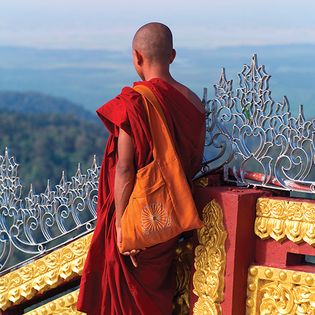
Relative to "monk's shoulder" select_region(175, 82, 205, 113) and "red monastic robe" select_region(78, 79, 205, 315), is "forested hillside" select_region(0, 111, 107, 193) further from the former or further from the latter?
"monk's shoulder" select_region(175, 82, 205, 113)

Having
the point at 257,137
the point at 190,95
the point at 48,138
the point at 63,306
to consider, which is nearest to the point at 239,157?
the point at 257,137

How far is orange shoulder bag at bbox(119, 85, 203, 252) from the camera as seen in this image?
4.44 m

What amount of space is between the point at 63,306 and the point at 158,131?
1301mm

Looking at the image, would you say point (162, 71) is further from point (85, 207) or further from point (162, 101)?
point (85, 207)

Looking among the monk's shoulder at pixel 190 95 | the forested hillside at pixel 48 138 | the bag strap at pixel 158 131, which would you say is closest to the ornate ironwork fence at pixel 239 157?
the monk's shoulder at pixel 190 95

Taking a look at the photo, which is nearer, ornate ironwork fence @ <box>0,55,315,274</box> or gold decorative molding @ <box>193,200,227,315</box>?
ornate ironwork fence @ <box>0,55,315,274</box>

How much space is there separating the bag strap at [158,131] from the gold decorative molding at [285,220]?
1.65 ft

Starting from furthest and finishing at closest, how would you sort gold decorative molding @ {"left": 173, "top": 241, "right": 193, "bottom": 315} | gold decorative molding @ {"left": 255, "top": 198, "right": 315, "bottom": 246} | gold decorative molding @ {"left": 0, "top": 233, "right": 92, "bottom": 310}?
gold decorative molding @ {"left": 0, "top": 233, "right": 92, "bottom": 310}
gold decorative molding @ {"left": 173, "top": 241, "right": 193, "bottom": 315}
gold decorative molding @ {"left": 255, "top": 198, "right": 315, "bottom": 246}

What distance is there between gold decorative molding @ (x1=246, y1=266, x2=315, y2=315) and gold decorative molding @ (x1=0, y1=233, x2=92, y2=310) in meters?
1.00

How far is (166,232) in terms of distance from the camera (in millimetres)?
4469

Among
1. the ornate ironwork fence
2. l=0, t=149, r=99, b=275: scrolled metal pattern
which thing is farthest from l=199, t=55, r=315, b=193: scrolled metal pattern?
l=0, t=149, r=99, b=275: scrolled metal pattern

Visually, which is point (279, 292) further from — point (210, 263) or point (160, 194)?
point (160, 194)

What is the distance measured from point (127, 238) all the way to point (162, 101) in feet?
2.18

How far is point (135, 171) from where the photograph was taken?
14.8ft
